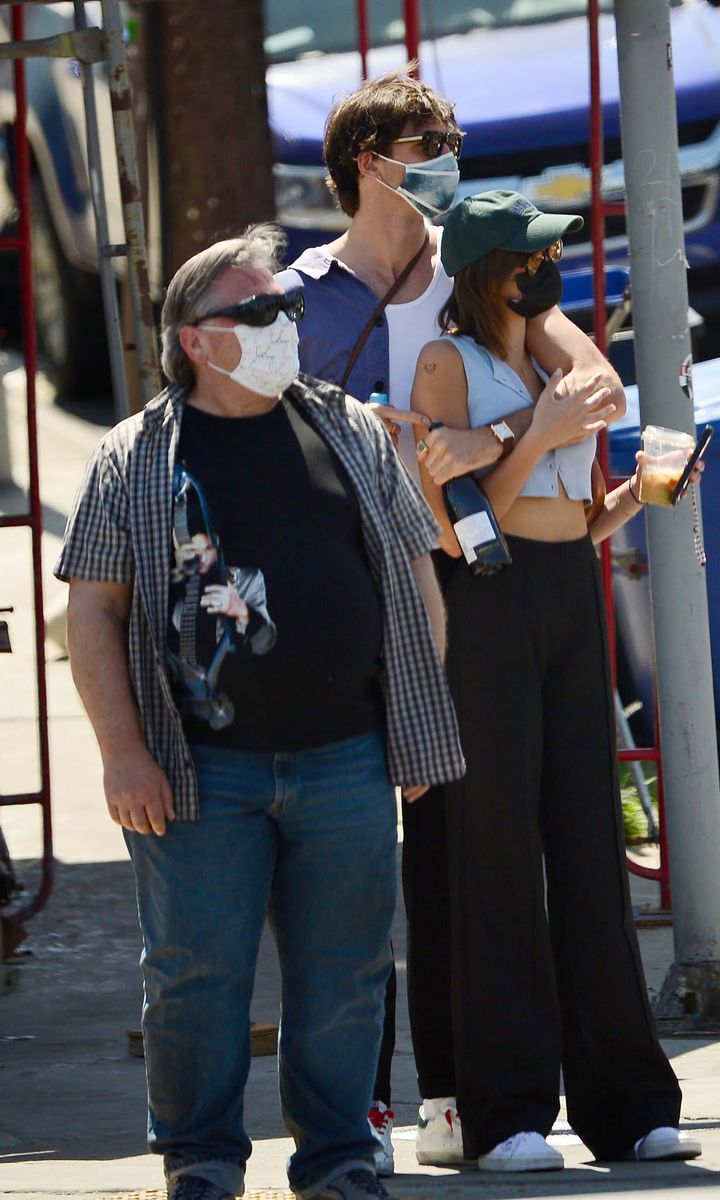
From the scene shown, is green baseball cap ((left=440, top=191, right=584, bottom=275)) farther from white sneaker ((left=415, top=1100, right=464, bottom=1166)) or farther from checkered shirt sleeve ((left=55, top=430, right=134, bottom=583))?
white sneaker ((left=415, top=1100, right=464, bottom=1166))

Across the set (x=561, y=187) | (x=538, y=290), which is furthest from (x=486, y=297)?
(x=561, y=187)

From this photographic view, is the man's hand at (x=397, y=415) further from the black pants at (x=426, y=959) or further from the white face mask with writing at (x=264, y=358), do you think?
the black pants at (x=426, y=959)

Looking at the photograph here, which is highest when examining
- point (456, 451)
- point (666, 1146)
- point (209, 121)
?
point (209, 121)

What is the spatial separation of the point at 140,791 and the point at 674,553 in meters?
1.73

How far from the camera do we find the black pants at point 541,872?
357 cm

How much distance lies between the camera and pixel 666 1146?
3602 millimetres

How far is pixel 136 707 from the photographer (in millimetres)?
3229

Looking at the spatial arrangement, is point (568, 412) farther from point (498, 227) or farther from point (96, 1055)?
point (96, 1055)

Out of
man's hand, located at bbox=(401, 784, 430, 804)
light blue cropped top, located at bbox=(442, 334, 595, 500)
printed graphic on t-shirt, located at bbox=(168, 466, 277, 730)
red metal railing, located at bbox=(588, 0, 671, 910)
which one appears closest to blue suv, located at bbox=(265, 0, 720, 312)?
red metal railing, located at bbox=(588, 0, 671, 910)

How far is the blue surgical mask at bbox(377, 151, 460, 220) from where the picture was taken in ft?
12.0

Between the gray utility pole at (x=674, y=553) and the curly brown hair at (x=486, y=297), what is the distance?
3.15 feet

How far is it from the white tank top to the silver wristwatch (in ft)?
0.64

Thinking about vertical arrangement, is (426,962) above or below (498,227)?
below

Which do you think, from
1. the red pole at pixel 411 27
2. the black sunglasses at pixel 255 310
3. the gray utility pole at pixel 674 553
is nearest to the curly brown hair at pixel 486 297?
the black sunglasses at pixel 255 310
